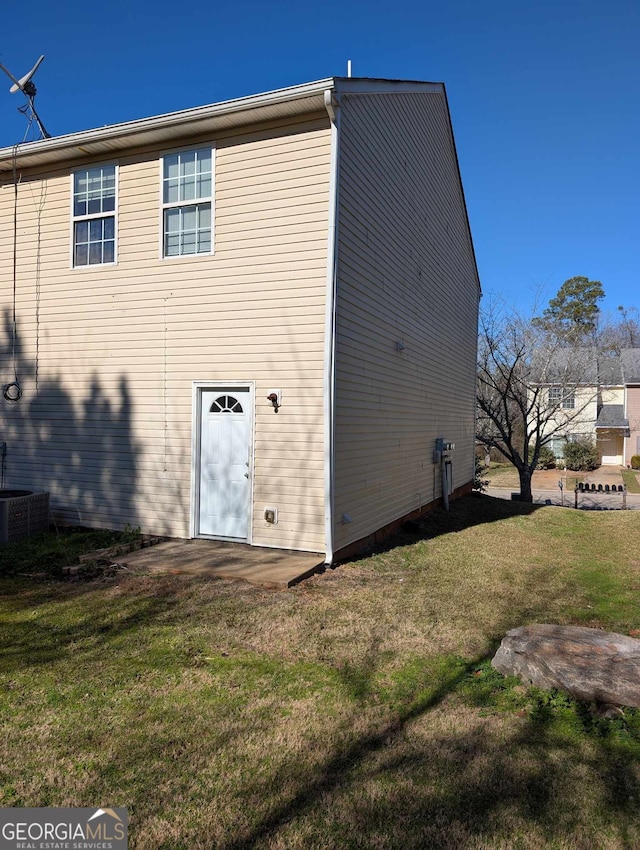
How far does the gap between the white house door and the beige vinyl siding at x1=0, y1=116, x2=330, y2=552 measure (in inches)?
8.3

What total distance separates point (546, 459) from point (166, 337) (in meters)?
28.4

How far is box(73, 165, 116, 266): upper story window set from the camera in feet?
27.1

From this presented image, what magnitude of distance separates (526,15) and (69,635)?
12022 mm

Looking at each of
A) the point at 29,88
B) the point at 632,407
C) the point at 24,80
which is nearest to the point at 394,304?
the point at 24,80

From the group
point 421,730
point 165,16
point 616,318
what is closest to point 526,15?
point 165,16

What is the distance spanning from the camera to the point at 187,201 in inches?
303

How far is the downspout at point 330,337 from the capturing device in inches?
265

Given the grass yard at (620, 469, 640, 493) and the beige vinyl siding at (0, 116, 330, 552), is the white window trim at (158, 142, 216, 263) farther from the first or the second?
the grass yard at (620, 469, 640, 493)

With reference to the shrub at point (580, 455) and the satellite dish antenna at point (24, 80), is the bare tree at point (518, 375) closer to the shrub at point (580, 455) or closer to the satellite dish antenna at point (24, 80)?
the shrub at point (580, 455)

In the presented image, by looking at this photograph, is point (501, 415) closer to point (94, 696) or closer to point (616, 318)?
point (94, 696)

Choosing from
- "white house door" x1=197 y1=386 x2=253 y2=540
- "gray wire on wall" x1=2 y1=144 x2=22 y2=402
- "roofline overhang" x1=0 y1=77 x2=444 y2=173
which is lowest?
"white house door" x1=197 y1=386 x2=253 y2=540

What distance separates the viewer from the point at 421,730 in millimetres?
3312

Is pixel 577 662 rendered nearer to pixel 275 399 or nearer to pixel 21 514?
pixel 275 399

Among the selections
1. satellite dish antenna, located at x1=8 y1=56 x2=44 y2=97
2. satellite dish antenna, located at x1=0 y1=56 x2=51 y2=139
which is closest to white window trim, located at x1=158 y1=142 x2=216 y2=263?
satellite dish antenna, located at x1=0 y1=56 x2=51 y2=139
